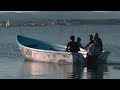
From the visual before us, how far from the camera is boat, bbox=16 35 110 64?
21.5 m

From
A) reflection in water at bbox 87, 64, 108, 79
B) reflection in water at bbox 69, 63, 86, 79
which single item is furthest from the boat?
reflection in water at bbox 87, 64, 108, 79

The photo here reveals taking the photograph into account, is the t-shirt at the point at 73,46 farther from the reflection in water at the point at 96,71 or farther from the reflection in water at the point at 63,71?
the reflection in water at the point at 96,71

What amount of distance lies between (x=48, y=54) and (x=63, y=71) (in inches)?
130

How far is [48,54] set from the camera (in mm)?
22859

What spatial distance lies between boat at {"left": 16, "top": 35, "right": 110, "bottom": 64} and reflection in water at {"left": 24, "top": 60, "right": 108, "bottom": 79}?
25 cm

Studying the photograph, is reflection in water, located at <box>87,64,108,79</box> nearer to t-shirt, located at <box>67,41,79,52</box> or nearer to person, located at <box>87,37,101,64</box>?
person, located at <box>87,37,101,64</box>

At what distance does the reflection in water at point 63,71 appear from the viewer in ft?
58.3

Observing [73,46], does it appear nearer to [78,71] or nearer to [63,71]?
[63,71]
